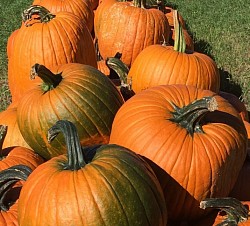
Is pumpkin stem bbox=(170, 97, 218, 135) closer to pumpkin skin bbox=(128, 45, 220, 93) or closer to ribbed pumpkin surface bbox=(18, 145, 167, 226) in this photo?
ribbed pumpkin surface bbox=(18, 145, 167, 226)

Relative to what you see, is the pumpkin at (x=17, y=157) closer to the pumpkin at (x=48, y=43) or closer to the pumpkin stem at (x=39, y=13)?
the pumpkin at (x=48, y=43)

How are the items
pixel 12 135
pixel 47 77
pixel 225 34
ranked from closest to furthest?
1. pixel 47 77
2. pixel 12 135
3. pixel 225 34

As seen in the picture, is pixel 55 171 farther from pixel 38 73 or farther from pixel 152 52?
pixel 152 52

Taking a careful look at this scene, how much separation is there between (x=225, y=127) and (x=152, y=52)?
1169 millimetres

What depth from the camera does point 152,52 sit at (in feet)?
10.8

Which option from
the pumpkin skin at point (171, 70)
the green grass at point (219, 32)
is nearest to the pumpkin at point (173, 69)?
the pumpkin skin at point (171, 70)

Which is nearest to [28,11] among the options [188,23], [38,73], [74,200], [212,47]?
[38,73]

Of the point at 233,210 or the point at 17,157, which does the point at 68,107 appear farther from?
the point at 233,210

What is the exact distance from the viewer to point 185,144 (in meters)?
2.21

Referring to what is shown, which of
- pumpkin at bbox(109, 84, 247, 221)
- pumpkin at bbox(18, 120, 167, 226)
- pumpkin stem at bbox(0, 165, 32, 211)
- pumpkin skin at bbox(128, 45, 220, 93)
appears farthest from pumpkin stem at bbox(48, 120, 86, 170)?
pumpkin skin at bbox(128, 45, 220, 93)

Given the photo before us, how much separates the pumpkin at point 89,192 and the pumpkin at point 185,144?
0.31 m

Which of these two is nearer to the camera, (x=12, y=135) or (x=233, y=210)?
(x=233, y=210)

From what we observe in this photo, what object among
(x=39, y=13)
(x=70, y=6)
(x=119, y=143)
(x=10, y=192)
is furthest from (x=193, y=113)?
(x=70, y=6)

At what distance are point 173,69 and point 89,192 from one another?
159cm
